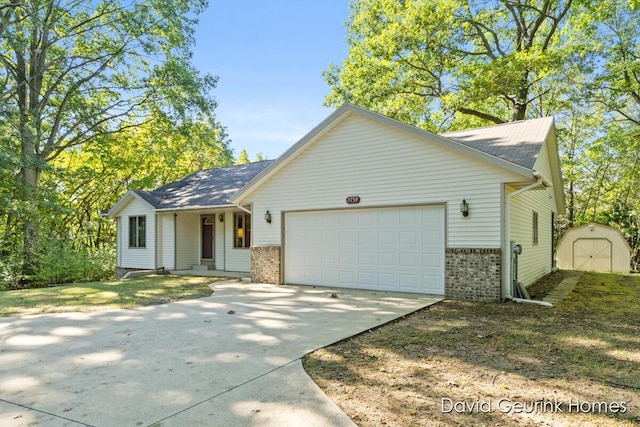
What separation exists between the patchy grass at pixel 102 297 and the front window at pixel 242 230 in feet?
7.86

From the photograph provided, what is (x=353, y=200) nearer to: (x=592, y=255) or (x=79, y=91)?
(x=592, y=255)

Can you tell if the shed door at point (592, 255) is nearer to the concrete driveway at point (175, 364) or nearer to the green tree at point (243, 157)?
the concrete driveway at point (175, 364)

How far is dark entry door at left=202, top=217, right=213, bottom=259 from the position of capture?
602 inches

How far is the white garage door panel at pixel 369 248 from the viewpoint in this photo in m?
8.78

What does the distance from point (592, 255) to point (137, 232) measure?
1945 centimetres

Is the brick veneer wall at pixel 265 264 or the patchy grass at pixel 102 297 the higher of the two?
the brick veneer wall at pixel 265 264

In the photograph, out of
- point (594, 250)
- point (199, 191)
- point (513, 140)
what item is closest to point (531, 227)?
point (513, 140)

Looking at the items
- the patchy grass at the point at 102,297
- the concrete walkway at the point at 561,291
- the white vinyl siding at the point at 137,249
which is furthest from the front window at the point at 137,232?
the concrete walkway at the point at 561,291

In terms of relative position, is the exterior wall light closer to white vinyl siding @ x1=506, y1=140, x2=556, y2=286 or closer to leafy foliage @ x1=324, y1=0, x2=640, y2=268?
white vinyl siding @ x1=506, y1=140, x2=556, y2=286

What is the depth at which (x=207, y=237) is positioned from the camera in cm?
1545

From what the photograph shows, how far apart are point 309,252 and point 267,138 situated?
82.4ft

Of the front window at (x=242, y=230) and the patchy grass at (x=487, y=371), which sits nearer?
the patchy grass at (x=487, y=371)

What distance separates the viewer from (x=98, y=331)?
5.66m

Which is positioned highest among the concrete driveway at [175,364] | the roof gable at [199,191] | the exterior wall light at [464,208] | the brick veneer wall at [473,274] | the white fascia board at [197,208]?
the roof gable at [199,191]
